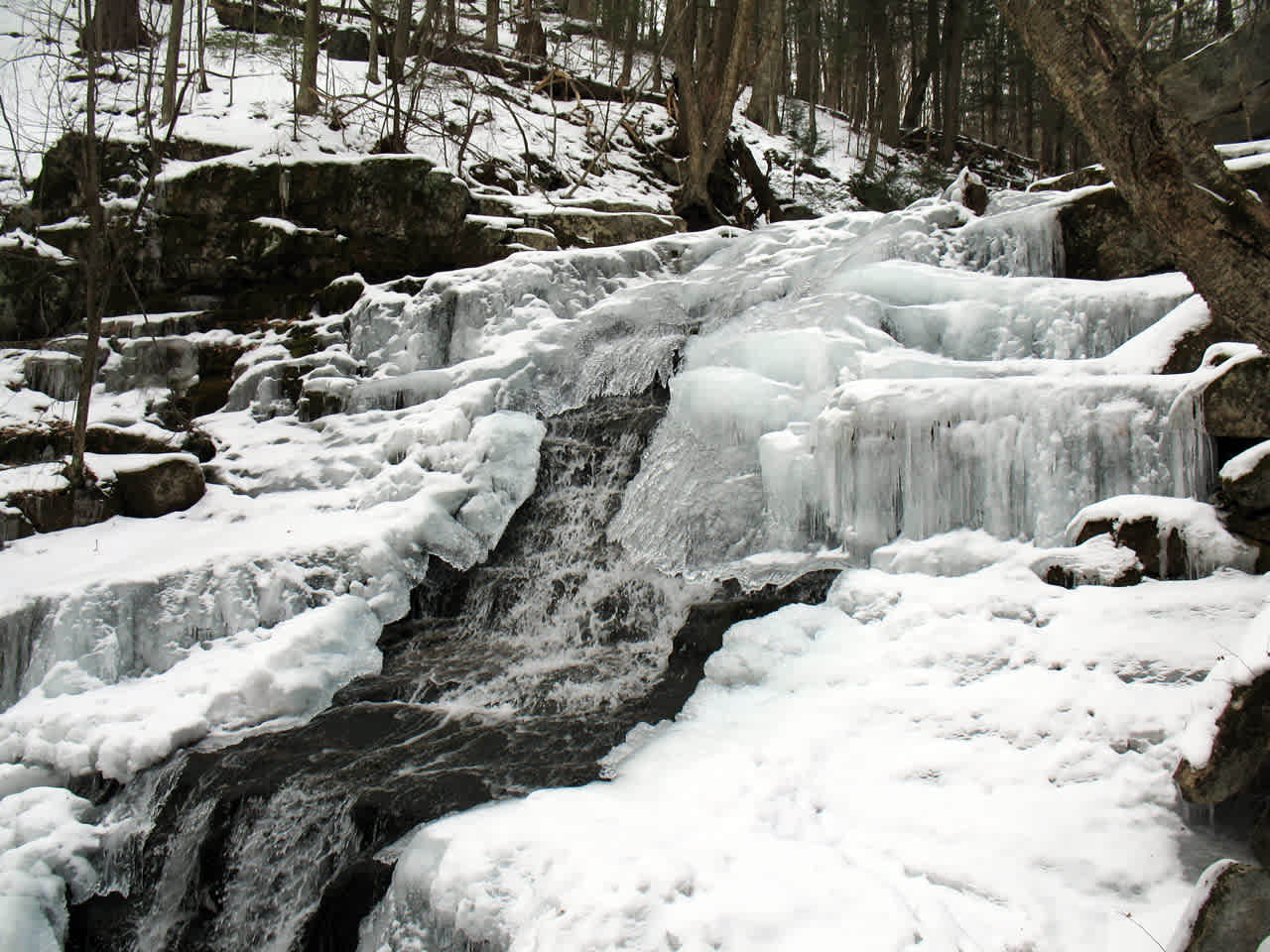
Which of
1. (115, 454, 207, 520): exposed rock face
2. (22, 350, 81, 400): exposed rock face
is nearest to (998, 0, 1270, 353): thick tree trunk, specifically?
(115, 454, 207, 520): exposed rock face

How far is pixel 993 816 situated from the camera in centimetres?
285

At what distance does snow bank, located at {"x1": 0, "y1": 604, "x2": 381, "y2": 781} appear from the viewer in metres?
4.38

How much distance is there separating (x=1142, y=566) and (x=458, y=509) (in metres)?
4.51

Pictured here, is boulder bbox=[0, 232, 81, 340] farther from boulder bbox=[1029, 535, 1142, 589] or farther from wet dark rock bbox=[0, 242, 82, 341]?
boulder bbox=[1029, 535, 1142, 589]

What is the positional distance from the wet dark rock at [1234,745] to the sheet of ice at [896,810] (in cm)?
20

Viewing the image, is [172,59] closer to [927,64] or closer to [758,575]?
[758,575]

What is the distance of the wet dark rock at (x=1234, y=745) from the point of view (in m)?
2.50

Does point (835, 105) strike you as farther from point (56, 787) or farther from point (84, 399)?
point (56, 787)

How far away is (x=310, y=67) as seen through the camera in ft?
40.0

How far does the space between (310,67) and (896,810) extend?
43.1 ft

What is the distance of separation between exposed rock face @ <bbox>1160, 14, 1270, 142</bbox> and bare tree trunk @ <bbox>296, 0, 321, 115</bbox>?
37.4 ft

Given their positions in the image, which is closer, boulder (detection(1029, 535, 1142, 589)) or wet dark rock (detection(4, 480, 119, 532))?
boulder (detection(1029, 535, 1142, 589))

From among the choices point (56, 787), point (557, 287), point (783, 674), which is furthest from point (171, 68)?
point (783, 674)

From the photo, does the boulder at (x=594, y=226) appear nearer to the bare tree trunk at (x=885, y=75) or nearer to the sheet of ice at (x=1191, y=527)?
the sheet of ice at (x=1191, y=527)
